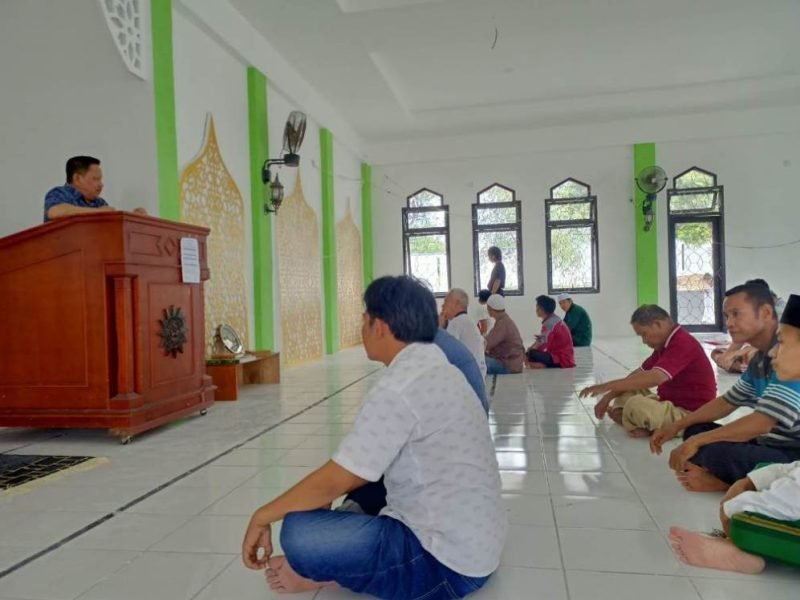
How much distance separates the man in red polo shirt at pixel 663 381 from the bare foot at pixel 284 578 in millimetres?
2079

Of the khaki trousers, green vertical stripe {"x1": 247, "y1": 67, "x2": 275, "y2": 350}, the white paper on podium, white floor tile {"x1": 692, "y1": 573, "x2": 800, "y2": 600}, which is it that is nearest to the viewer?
white floor tile {"x1": 692, "y1": 573, "x2": 800, "y2": 600}

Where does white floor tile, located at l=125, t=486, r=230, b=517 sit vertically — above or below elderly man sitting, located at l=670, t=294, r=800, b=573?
below

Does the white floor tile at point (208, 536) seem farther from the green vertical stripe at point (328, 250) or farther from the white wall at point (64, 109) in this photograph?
the green vertical stripe at point (328, 250)

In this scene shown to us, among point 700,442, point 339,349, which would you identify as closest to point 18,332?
point 700,442

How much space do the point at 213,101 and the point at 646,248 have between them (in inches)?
303

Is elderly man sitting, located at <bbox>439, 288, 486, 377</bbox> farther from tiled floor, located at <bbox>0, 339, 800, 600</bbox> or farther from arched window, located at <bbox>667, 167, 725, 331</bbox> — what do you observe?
arched window, located at <bbox>667, 167, 725, 331</bbox>

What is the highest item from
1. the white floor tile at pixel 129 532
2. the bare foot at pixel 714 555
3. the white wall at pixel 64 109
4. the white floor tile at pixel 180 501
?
the white wall at pixel 64 109

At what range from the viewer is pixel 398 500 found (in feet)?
4.57

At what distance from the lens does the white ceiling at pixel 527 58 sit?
6.15 meters

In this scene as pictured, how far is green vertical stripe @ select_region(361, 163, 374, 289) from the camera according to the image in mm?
10930

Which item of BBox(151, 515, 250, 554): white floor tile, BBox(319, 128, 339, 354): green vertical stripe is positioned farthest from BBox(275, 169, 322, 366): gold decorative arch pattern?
BBox(151, 515, 250, 554): white floor tile

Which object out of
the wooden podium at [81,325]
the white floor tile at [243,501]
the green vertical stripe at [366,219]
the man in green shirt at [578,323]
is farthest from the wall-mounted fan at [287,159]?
the white floor tile at [243,501]

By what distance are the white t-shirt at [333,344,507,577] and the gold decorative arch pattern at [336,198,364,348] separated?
25.9 feet

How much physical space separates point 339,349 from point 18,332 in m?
5.92
